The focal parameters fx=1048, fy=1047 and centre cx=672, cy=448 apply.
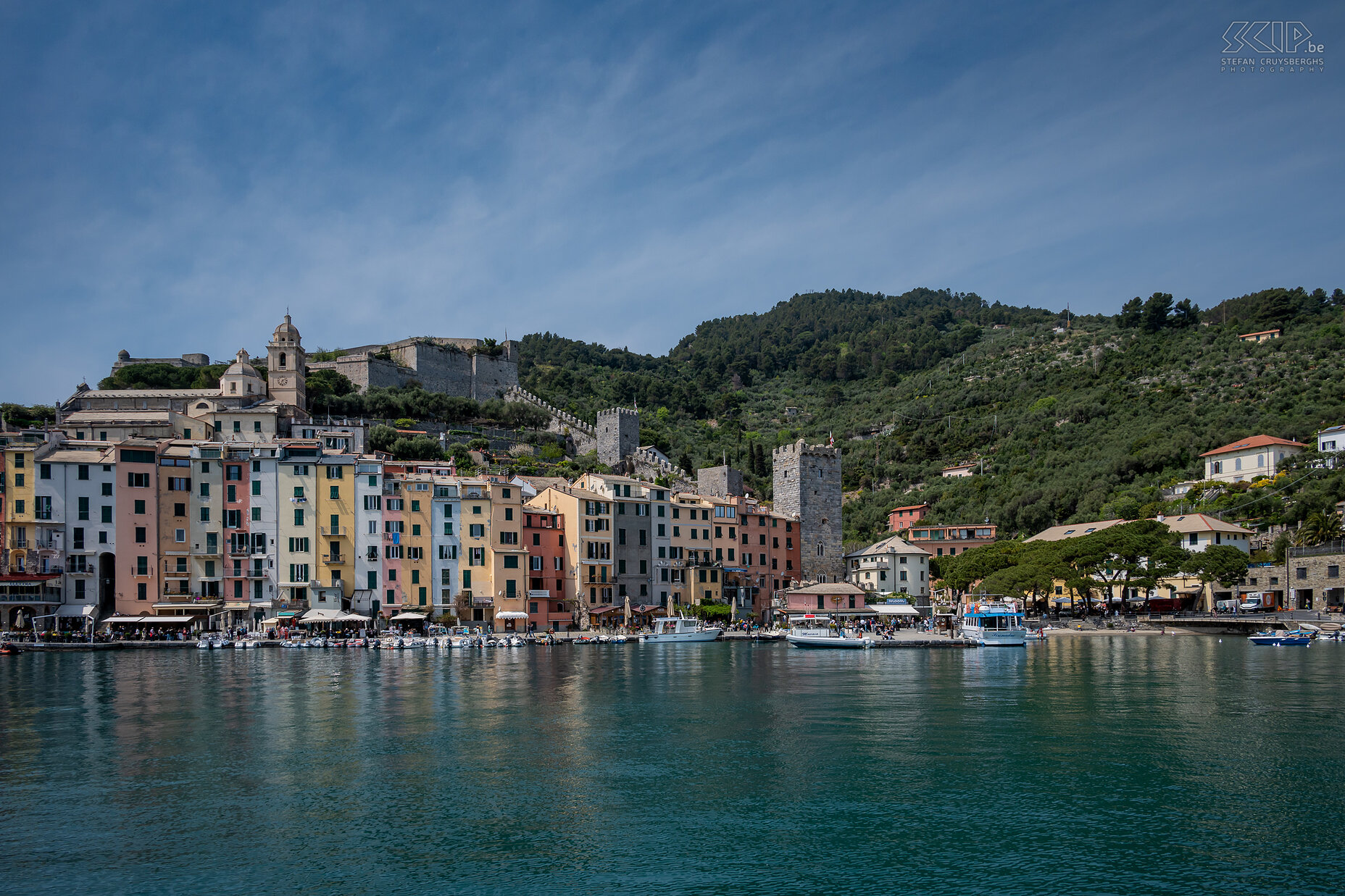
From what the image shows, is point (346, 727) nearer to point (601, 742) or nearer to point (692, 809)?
point (601, 742)

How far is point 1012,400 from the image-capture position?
4732 inches

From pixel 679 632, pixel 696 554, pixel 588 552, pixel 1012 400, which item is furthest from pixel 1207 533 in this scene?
pixel 1012 400

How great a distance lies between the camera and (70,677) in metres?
39.9

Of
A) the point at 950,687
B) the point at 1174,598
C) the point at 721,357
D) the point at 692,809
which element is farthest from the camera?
the point at 721,357

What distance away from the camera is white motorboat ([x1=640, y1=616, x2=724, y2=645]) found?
201 ft

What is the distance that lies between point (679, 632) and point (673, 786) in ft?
132

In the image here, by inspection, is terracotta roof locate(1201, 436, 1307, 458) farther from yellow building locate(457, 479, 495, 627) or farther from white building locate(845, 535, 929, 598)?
yellow building locate(457, 479, 495, 627)

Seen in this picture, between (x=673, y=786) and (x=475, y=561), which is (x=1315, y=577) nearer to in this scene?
(x=475, y=561)

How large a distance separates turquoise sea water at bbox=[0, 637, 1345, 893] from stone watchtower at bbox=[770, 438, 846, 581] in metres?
39.5

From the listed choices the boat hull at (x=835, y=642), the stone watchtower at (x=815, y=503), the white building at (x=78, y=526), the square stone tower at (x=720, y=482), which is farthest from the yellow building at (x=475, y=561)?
the square stone tower at (x=720, y=482)

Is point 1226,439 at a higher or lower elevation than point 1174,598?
higher

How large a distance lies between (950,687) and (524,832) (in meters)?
23.1

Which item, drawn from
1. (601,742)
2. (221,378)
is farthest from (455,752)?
(221,378)

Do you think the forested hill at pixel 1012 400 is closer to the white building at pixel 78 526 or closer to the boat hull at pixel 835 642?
the boat hull at pixel 835 642
